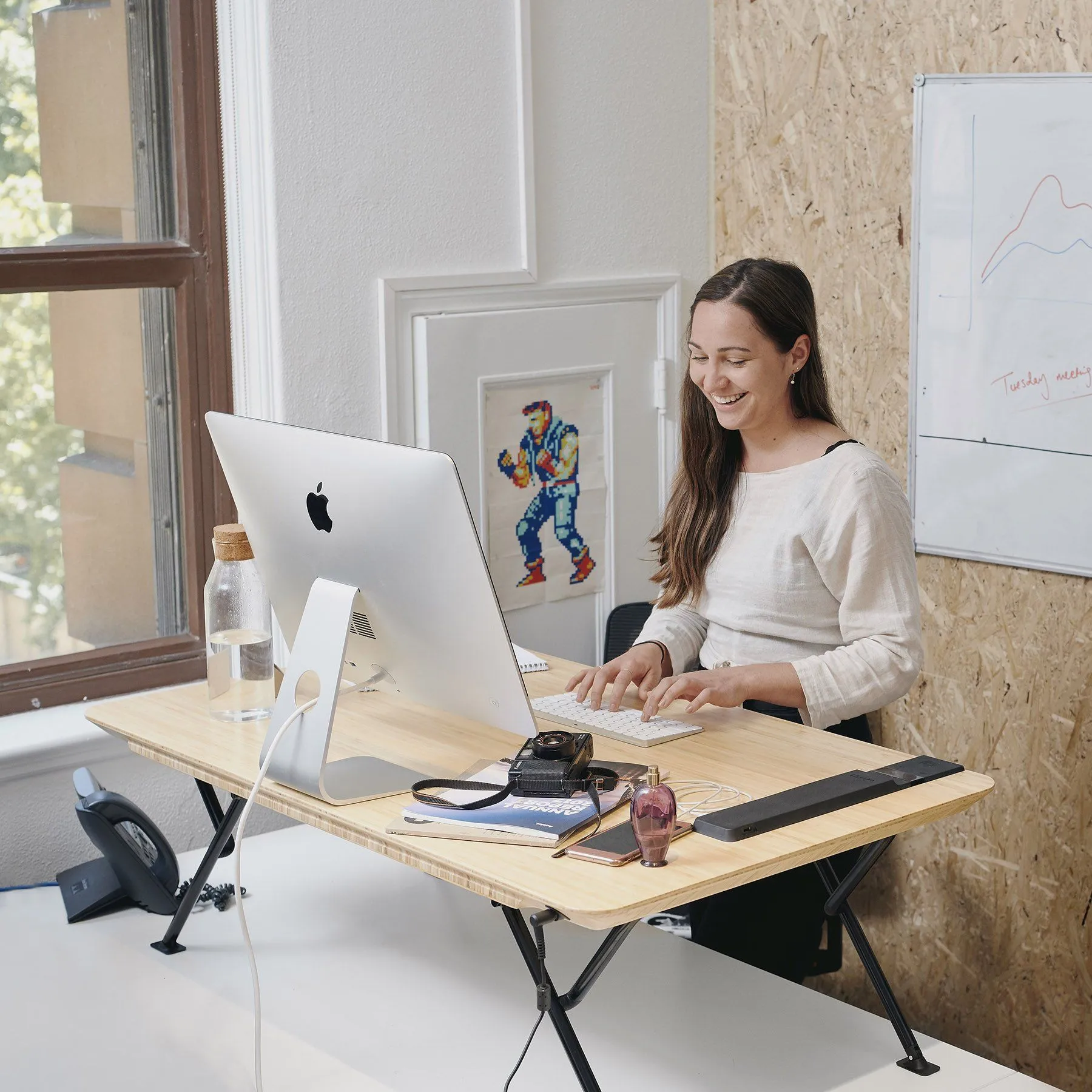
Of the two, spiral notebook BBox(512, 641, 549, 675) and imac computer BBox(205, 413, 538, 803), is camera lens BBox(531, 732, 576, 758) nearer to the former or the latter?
imac computer BBox(205, 413, 538, 803)

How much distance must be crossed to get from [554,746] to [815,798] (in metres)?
0.30

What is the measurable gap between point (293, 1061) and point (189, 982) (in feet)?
0.90

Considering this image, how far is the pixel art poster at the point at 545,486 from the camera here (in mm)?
2797

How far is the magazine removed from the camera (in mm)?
1516

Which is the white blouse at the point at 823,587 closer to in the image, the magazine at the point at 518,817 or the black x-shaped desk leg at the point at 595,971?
the black x-shaped desk leg at the point at 595,971

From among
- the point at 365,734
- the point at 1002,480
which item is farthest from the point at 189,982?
the point at 1002,480

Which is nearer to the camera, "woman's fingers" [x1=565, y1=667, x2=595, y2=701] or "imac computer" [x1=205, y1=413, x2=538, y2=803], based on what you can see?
"imac computer" [x1=205, y1=413, x2=538, y2=803]

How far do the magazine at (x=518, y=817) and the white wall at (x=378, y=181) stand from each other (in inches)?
38.6

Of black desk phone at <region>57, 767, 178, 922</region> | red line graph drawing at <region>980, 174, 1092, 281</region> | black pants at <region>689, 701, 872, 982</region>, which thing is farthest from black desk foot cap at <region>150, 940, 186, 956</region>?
red line graph drawing at <region>980, 174, 1092, 281</region>

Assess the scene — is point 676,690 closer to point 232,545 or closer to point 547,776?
point 547,776

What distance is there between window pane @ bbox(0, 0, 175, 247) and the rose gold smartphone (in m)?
1.48

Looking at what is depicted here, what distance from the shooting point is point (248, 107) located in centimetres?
243

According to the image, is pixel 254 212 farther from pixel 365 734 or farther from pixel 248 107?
pixel 365 734

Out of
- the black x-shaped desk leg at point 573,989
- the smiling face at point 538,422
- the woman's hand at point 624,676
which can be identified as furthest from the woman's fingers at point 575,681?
the smiling face at point 538,422
